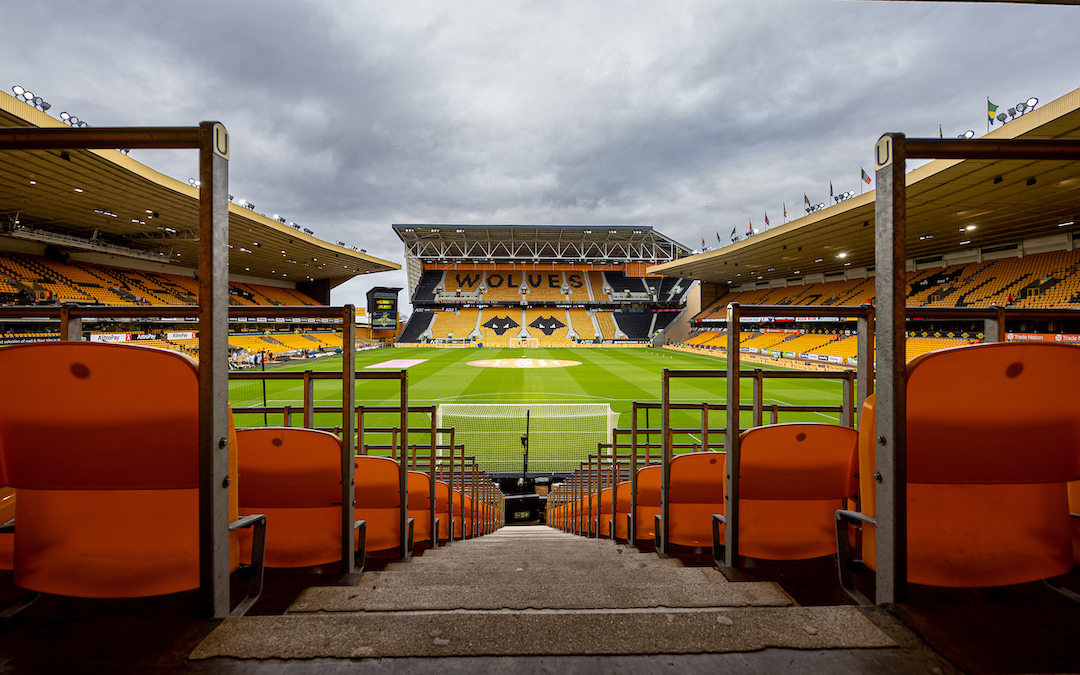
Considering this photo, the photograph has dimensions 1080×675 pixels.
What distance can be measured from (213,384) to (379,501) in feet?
6.08

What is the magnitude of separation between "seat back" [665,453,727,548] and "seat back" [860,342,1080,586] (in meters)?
1.52

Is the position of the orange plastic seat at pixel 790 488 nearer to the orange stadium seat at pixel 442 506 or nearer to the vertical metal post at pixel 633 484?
the vertical metal post at pixel 633 484

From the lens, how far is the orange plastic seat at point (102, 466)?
4.65 feet

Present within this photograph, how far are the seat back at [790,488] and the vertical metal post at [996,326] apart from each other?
3.00 ft

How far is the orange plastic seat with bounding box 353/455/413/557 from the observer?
2945mm

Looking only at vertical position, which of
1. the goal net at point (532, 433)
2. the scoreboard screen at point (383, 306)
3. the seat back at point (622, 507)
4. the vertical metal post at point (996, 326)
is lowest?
the goal net at point (532, 433)

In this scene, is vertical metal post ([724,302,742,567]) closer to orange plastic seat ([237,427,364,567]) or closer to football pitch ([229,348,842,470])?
orange plastic seat ([237,427,364,567])

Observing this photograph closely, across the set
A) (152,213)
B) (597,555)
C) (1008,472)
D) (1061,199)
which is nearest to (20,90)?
(152,213)

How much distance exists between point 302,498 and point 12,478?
101 cm

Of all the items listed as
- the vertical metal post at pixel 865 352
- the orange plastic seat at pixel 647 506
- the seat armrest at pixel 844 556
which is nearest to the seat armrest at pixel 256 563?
the seat armrest at pixel 844 556

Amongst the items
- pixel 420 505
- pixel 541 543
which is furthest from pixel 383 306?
pixel 541 543

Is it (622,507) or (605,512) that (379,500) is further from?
(605,512)

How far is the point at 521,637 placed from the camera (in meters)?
1.34

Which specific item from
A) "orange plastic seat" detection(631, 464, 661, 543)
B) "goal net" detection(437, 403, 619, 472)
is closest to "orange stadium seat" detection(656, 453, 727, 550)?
"orange plastic seat" detection(631, 464, 661, 543)
